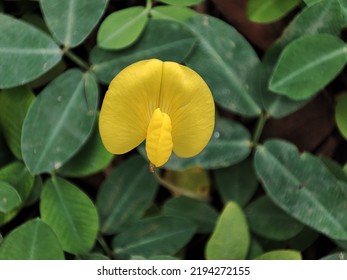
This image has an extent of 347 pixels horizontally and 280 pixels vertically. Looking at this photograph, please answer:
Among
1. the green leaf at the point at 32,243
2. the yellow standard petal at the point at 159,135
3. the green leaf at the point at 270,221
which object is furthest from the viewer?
the green leaf at the point at 270,221

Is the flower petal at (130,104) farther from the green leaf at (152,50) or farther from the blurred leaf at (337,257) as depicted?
the blurred leaf at (337,257)

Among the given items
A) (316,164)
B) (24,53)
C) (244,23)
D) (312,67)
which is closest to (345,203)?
(316,164)

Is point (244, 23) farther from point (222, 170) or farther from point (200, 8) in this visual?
point (222, 170)

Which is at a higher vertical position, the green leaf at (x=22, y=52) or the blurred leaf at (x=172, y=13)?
the blurred leaf at (x=172, y=13)

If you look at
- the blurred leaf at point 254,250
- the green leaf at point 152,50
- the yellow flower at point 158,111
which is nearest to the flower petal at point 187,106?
the yellow flower at point 158,111

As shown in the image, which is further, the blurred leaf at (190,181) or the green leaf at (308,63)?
the blurred leaf at (190,181)
